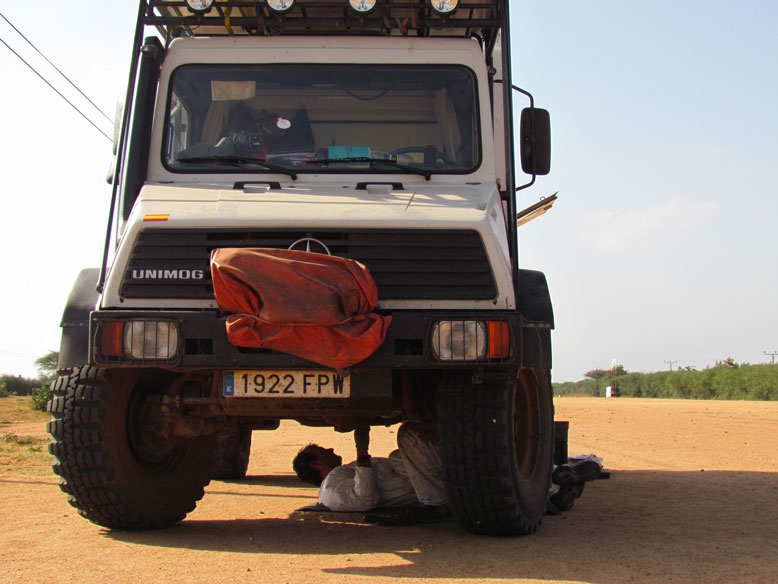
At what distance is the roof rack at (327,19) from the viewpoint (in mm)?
6020

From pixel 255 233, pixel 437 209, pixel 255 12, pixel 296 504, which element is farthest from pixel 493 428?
pixel 255 12

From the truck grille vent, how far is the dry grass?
16.5 feet

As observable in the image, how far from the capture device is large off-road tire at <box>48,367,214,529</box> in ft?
16.8

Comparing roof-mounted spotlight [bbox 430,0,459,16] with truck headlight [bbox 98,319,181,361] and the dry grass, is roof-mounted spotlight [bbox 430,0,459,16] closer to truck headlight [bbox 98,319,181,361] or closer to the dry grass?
truck headlight [bbox 98,319,181,361]

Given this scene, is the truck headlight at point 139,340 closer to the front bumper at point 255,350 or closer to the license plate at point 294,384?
the front bumper at point 255,350

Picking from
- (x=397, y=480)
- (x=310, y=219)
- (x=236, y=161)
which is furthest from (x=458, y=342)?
(x=236, y=161)

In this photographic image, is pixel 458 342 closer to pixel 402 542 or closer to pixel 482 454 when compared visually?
pixel 482 454

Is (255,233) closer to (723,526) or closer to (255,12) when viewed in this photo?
(255,12)

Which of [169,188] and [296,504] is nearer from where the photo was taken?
[169,188]

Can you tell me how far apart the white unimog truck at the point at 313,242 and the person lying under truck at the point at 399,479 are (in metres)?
0.44

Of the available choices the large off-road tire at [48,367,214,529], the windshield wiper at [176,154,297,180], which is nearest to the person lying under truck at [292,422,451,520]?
the large off-road tire at [48,367,214,529]

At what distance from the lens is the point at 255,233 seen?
16.1ft

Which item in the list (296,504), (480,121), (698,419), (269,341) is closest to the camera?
(269,341)

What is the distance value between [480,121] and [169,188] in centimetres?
201
